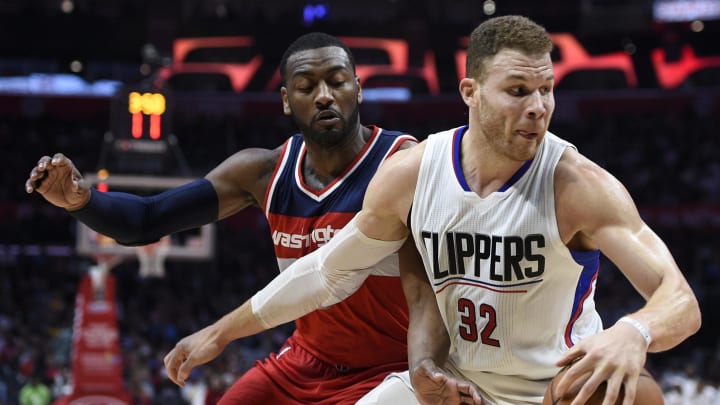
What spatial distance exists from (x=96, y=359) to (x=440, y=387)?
8048mm

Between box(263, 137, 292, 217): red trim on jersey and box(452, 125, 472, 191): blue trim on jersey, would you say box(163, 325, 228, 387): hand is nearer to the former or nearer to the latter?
box(263, 137, 292, 217): red trim on jersey

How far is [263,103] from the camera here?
23188mm

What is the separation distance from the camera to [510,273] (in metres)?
3.12

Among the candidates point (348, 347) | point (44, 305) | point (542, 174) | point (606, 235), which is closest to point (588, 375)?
point (606, 235)

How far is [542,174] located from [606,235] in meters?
0.36

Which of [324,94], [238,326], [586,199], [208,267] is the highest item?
[324,94]

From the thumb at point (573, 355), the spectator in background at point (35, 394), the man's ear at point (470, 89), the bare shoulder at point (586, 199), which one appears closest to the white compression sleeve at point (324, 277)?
the man's ear at point (470, 89)

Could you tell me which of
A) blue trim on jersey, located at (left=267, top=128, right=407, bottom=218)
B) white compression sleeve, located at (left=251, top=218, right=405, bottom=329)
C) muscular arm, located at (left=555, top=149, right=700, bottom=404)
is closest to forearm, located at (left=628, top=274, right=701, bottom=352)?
muscular arm, located at (left=555, top=149, right=700, bottom=404)

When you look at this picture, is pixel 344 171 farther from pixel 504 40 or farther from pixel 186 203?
pixel 504 40

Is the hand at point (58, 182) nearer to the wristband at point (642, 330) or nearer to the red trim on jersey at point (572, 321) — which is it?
the red trim on jersey at point (572, 321)

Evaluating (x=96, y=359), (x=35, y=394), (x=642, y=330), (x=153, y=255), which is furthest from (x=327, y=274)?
(x=35, y=394)

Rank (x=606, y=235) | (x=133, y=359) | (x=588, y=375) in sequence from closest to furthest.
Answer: (x=588, y=375)
(x=606, y=235)
(x=133, y=359)

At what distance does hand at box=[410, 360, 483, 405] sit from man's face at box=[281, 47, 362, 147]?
1.23 meters

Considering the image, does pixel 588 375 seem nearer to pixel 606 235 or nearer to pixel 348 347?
pixel 606 235
